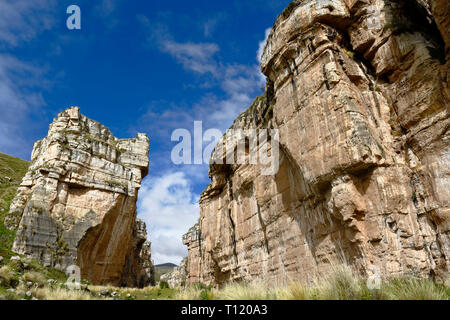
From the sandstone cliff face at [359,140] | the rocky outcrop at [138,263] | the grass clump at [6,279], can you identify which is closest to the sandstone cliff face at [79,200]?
the rocky outcrop at [138,263]

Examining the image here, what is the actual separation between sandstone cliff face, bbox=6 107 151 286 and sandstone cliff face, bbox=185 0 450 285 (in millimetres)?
18037

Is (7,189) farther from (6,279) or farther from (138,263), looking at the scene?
(6,279)

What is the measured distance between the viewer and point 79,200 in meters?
31.5

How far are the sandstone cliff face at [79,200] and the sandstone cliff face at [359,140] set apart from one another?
18.0 metres

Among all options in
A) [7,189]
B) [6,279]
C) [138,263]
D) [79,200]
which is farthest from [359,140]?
[138,263]

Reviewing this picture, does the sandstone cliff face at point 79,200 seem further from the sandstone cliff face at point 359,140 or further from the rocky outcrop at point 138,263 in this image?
the sandstone cliff face at point 359,140

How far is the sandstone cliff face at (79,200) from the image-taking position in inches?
1117

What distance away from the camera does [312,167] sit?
1541cm

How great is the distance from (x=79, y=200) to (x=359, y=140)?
91.7ft

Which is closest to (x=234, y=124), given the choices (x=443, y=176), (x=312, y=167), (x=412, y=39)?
(x=312, y=167)

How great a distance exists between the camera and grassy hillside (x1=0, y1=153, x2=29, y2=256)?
26.7m

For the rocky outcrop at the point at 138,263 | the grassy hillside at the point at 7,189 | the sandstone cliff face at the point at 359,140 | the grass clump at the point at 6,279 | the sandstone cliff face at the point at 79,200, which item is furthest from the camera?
the rocky outcrop at the point at 138,263

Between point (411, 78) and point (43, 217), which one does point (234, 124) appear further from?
point (43, 217)
